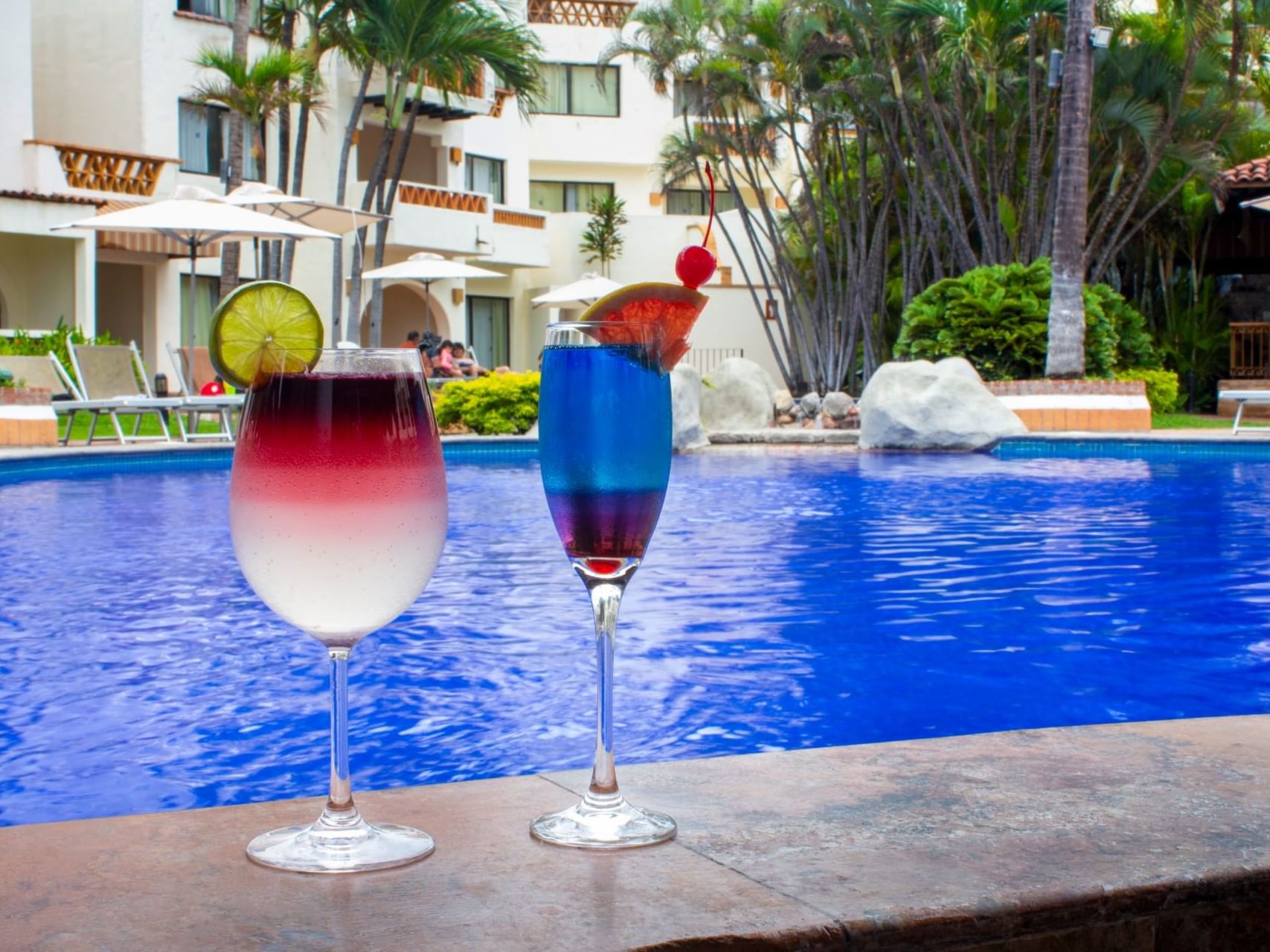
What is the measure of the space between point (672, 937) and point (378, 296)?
25.3 metres

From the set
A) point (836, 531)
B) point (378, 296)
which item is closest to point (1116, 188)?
point (378, 296)

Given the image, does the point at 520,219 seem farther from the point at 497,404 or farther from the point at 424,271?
the point at 497,404

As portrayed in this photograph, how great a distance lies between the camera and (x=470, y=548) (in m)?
7.66

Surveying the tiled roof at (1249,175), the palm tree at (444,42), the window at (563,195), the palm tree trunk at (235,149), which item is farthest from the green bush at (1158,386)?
the window at (563,195)

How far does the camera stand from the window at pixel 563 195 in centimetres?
3719

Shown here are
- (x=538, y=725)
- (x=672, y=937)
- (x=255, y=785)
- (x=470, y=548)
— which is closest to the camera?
(x=672, y=937)

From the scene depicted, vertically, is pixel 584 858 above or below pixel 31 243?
below

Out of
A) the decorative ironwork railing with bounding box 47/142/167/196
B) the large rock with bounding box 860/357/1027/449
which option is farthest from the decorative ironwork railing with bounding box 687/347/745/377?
the large rock with bounding box 860/357/1027/449

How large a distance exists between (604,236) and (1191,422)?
17.3 m

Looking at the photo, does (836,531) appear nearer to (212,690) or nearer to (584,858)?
(212,690)

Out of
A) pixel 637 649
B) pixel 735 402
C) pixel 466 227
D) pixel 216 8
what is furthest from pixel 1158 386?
pixel 637 649

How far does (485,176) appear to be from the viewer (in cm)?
3356

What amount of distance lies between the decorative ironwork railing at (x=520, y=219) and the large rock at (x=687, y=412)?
15.6 m

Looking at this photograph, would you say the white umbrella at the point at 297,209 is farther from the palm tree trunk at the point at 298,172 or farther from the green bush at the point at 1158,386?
the green bush at the point at 1158,386
